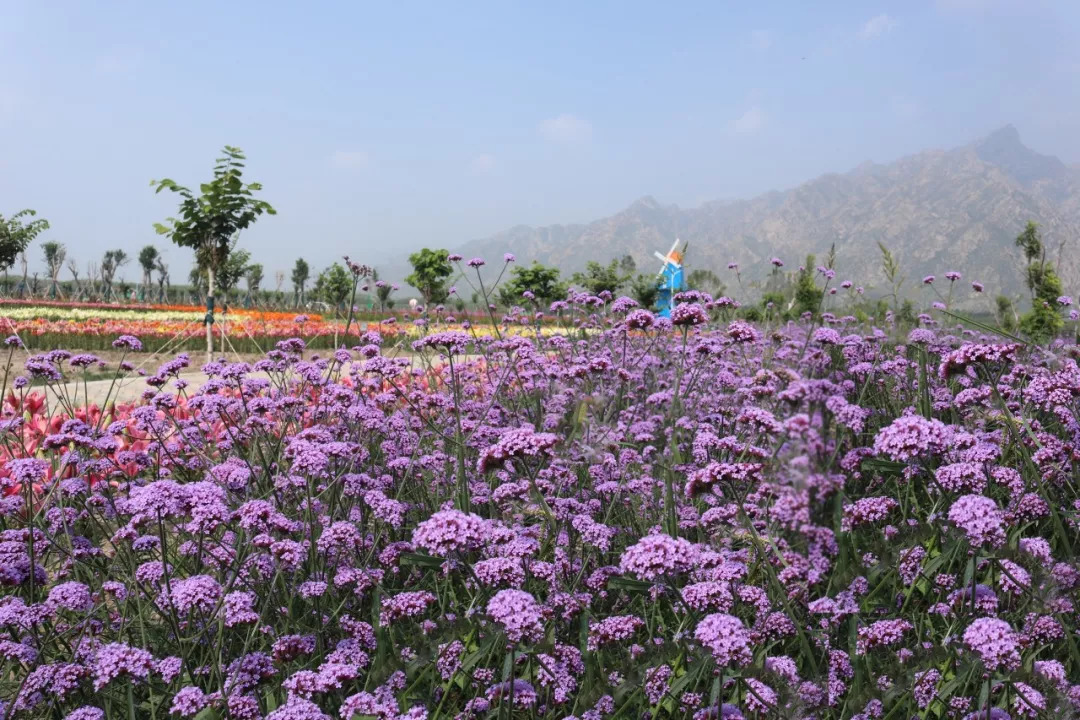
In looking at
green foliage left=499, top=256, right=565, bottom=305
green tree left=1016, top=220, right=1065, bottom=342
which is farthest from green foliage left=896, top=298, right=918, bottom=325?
green foliage left=499, top=256, right=565, bottom=305

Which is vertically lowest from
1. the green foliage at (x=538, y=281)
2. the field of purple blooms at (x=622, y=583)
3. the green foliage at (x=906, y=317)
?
the field of purple blooms at (x=622, y=583)

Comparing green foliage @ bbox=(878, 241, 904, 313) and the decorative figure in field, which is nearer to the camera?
the decorative figure in field

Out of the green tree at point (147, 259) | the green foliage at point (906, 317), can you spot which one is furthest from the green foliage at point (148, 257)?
the green foliage at point (906, 317)

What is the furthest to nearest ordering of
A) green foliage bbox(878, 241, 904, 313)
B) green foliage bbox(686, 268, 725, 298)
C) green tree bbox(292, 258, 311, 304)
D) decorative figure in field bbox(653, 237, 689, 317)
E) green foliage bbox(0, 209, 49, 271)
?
1. green tree bbox(292, 258, 311, 304)
2. green foliage bbox(0, 209, 49, 271)
3. green foliage bbox(686, 268, 725, 298)
4. green foliage bbox(878, 241, 904, 313)
5. decorative figure in field bbox(653, 237, 689, 317)

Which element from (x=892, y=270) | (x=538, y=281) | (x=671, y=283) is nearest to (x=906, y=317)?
(x=892, y=270)

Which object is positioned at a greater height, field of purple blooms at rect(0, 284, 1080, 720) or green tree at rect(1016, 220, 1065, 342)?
green tree at rect(1016, 220, 1065, 342)

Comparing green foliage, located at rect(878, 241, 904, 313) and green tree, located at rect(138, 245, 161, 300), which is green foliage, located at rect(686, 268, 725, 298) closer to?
green foliage, located at rect(878, 241, 904, 313)

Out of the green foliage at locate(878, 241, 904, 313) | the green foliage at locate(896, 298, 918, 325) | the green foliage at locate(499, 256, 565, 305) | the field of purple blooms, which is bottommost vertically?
the field of purple blooms

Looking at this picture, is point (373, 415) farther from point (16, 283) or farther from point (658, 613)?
point (16, 283)

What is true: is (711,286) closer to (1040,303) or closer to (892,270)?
(1040,303)

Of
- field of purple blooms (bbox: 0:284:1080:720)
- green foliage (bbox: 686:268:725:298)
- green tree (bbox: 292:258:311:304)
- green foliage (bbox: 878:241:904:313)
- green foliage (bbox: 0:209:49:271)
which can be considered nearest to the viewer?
field of purple blooms (bbox: 0:284:1080:720)

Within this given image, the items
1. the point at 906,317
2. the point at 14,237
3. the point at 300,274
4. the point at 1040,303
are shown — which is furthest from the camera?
the point at 300,274

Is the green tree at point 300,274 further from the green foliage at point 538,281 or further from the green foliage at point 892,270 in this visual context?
the green foliage at point 892,270

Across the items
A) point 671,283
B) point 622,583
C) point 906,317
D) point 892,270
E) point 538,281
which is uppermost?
point 538,281
